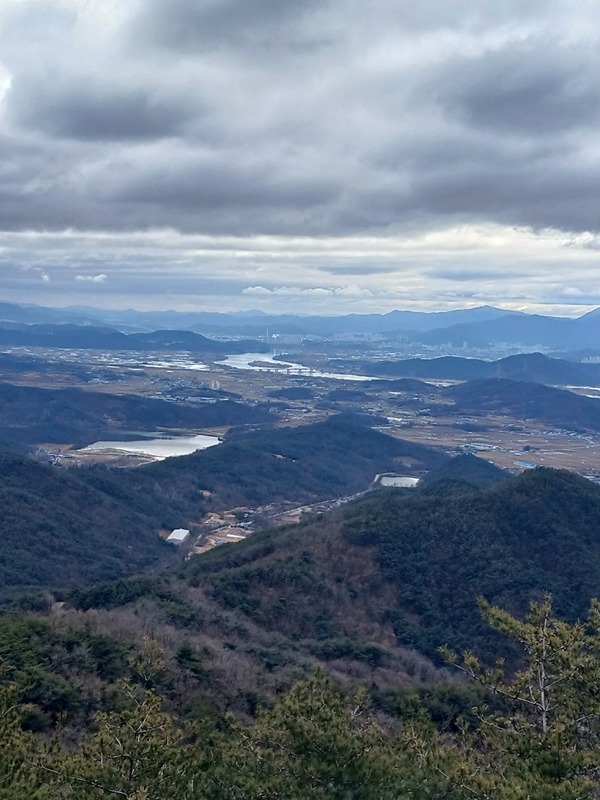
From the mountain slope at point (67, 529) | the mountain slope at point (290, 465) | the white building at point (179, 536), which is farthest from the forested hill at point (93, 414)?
the white building at point (179, 536)

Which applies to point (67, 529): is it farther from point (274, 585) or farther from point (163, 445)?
point (163, 445)

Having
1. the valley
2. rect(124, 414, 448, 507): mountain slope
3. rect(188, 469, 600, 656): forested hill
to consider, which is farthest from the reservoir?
rect(188, 469, 600, 656): forested hill

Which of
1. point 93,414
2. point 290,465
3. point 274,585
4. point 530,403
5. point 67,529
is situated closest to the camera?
point 274,585

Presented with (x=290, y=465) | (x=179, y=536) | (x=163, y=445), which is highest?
(x=290, y=465)

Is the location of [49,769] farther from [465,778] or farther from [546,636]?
[546,636]

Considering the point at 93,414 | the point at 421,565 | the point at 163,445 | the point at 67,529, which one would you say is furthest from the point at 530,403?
the point at 421,565

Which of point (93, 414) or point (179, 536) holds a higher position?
point (93, 414)
